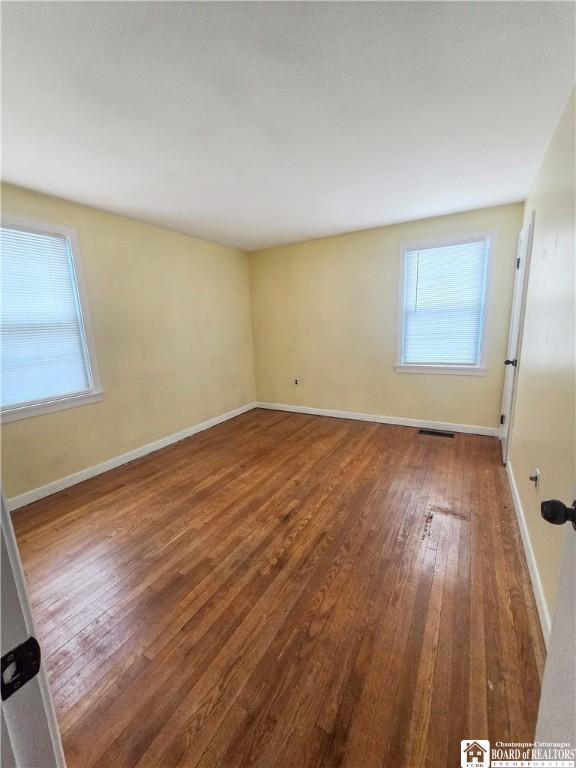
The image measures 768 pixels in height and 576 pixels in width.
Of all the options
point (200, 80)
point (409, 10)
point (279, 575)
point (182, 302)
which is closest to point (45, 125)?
point (200, 80)

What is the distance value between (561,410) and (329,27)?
186 centimetres

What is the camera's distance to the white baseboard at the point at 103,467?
8.57ft

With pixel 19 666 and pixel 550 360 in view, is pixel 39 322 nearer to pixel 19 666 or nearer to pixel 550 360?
pixel 19 666

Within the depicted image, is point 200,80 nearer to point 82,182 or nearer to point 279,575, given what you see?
point 82,182

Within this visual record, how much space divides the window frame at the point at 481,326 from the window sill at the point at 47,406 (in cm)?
343

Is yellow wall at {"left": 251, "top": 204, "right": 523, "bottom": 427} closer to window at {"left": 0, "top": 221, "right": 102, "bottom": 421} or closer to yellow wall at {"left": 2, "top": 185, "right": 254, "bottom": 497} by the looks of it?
yellow wall at {"left": 2, "top": 185, "right": 254, "bottom": 497}

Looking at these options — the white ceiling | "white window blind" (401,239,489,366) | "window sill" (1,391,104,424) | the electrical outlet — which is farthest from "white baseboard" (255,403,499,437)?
"window sill" (1,391,104,424)

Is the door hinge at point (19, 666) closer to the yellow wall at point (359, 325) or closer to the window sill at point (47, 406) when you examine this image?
the window sill at point (47, 406)

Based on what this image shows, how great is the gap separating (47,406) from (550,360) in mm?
3637

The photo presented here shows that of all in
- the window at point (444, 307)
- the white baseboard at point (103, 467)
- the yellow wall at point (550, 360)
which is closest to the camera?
the yellow wall at point (550, 360)

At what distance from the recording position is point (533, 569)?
1.67m

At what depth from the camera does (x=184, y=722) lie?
1146mm

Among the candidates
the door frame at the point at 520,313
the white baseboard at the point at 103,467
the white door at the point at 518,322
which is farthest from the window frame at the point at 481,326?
the white baseboard at the point at 103,467

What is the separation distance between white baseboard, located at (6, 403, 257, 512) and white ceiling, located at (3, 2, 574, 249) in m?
2.44
